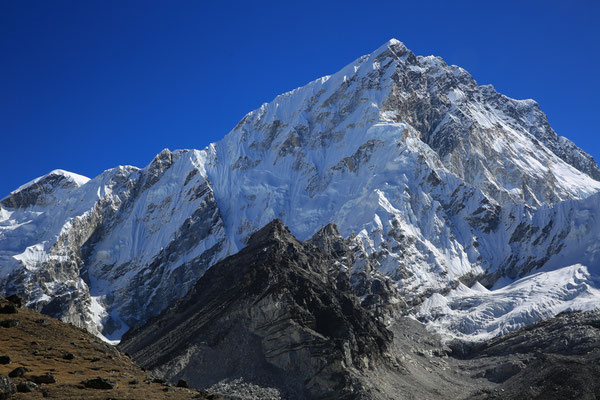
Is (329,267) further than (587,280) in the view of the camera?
No

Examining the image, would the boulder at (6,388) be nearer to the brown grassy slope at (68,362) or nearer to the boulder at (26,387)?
the brown grassy slope at (68,362)

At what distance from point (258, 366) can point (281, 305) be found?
14693mm

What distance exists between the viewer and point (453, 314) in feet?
641

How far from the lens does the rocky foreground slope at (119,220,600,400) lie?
113 m

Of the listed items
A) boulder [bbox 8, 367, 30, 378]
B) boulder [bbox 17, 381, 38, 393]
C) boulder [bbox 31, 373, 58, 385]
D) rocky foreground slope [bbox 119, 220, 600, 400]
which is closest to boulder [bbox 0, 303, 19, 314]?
boulder [bbox 8, 367, 30, 378]

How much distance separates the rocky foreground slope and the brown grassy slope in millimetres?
48205

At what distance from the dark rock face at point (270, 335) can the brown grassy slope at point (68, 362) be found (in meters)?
51.2

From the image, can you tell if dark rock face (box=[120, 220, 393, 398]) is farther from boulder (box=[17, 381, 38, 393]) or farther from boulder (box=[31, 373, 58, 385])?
boulder (box=[17, 381, 38, 393])

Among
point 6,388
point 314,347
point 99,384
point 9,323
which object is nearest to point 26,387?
point 6,388

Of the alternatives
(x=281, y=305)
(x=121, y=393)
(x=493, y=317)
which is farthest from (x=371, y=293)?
(x=121, y=393)

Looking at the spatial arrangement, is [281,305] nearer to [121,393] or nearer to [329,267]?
[329,267]

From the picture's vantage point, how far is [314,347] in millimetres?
119438

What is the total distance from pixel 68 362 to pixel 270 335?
232 feet

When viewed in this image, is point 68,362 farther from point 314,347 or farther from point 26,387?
point 314,347
